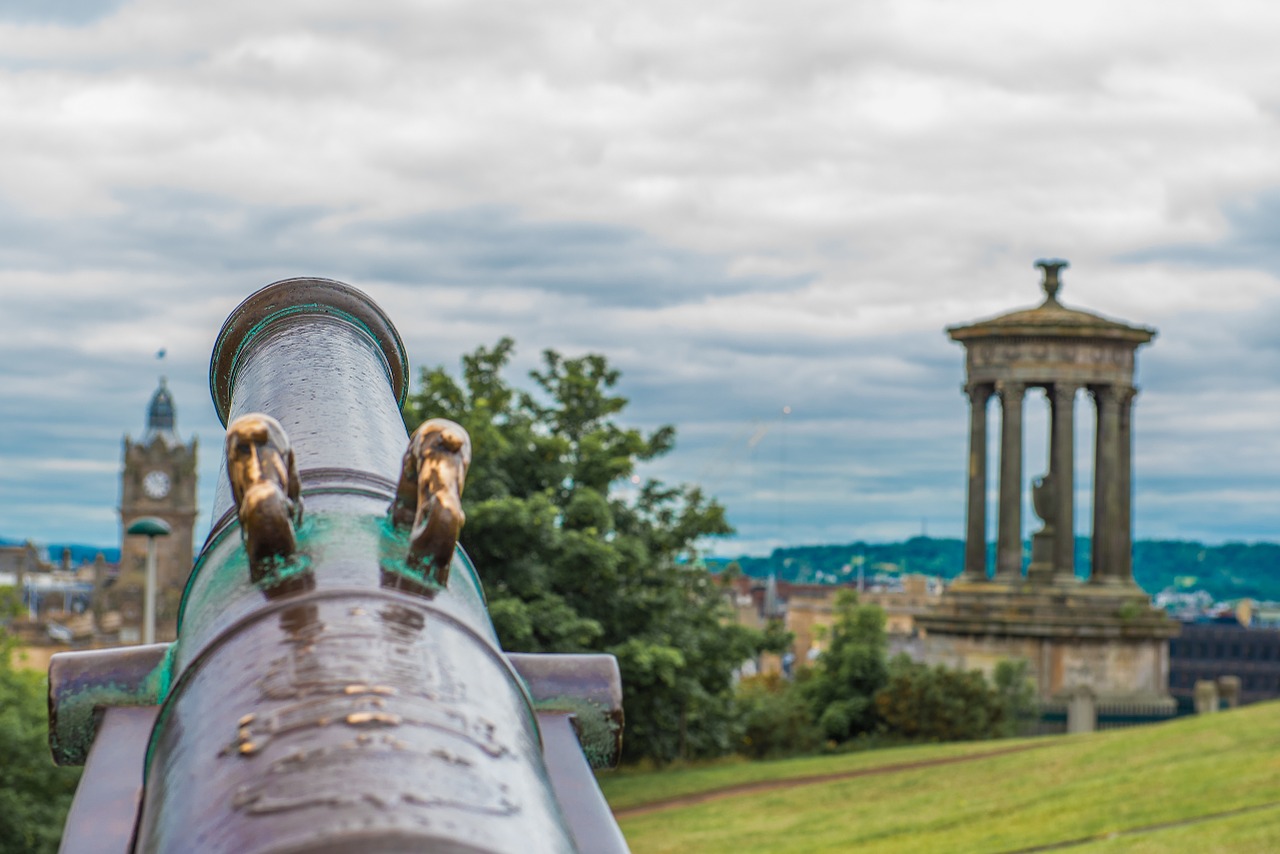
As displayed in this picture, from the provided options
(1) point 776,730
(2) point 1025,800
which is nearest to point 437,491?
(2) point 1025,800

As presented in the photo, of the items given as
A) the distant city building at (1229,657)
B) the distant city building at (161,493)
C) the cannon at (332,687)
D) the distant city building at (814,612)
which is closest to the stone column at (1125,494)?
the distant city building at (814,612)

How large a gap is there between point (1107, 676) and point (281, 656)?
135 feet

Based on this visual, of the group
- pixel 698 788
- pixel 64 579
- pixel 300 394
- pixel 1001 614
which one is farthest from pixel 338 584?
pixel 64 579

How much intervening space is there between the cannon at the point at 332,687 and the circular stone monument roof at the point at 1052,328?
4032cm

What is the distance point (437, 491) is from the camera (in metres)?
2.89

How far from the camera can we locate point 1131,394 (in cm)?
4422

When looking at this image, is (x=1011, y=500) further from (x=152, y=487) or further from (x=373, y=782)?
(x=152, y=487)

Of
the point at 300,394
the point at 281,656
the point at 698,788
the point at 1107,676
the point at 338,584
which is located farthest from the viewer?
the point at 1107,676

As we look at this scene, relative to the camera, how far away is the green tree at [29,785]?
2278 centimetres

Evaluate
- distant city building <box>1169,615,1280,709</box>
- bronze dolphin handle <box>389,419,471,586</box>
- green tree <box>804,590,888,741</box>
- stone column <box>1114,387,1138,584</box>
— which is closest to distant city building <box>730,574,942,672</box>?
distant city building <box>1169,615,1280,709</box>

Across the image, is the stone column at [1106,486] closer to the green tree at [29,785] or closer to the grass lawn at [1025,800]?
the grass lawn at [1025,800]

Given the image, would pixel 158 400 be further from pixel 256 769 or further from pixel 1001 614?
pixel 256 769

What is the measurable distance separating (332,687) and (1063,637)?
40581mm

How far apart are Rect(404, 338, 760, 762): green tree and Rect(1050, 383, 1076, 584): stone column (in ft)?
44.0
